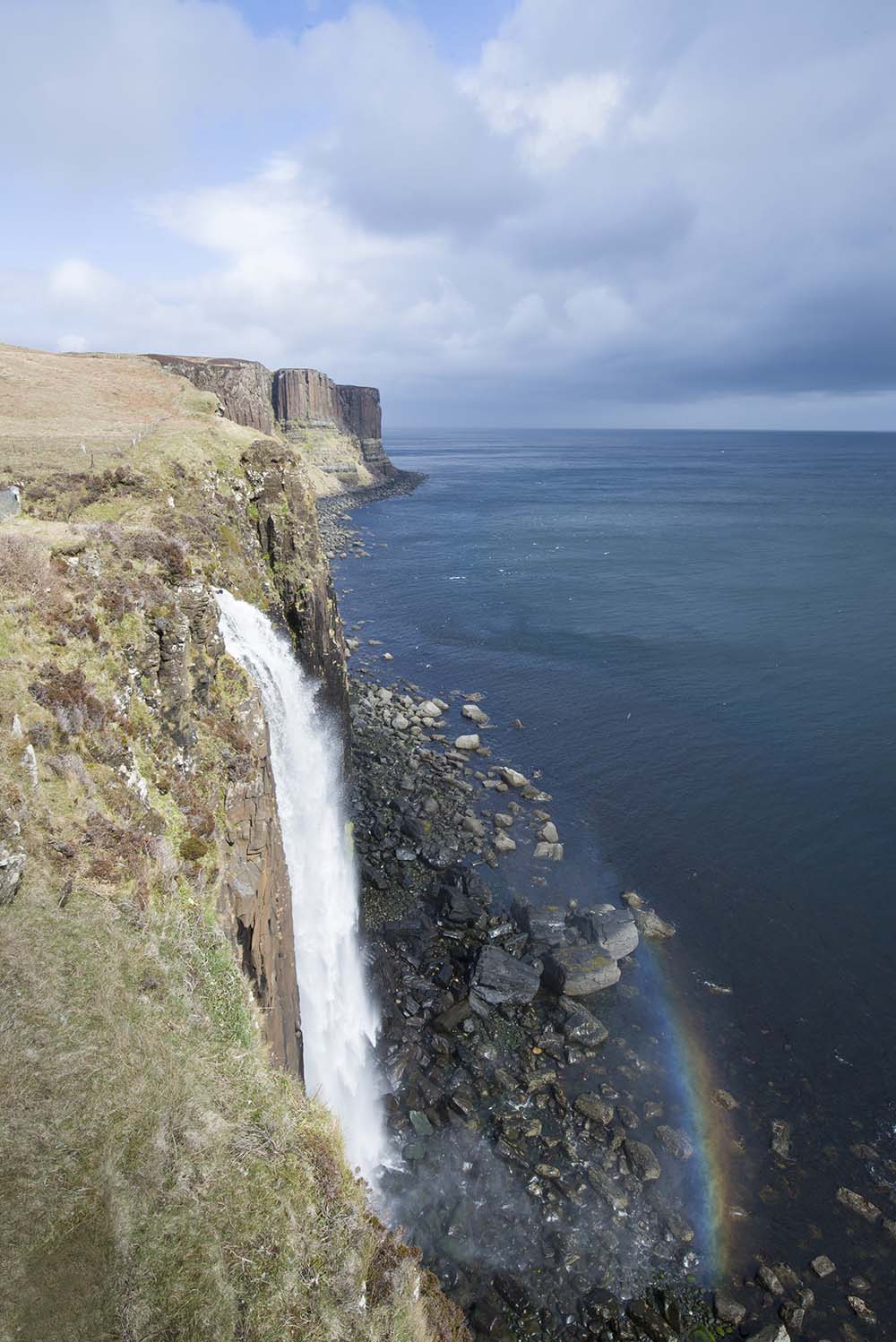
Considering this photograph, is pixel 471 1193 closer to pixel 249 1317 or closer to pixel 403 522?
pixel 249 1317

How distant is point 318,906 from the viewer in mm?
25031

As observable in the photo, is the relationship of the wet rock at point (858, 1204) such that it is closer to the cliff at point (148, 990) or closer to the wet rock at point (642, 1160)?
the wet rock at point (642, 1160)

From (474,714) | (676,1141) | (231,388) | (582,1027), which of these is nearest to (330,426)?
(231,388)

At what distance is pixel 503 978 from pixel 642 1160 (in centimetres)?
717

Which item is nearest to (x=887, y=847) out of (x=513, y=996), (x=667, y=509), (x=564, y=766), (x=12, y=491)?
(x=564, y=766)

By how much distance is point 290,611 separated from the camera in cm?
3247

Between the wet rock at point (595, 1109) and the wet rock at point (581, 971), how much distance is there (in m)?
4.16

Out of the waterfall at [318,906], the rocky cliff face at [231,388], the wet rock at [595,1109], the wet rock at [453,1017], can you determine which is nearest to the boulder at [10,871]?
the waterfall at [318,906]

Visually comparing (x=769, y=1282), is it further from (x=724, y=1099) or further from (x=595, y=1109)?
(x=595, y=1109)

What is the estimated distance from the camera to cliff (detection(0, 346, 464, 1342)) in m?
8.12

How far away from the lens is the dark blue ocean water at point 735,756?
23.4m

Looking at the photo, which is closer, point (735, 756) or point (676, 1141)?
→ point (676, 1141)

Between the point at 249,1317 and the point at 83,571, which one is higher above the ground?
the point at 83,571

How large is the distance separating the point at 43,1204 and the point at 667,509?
14499cm
